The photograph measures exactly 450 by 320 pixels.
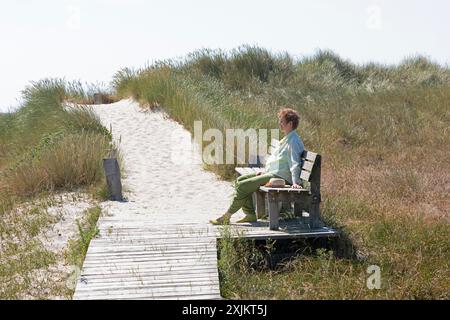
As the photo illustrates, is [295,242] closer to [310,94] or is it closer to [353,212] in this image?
[353,212]

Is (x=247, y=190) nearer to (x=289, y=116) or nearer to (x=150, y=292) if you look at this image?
(x=289, y=116)

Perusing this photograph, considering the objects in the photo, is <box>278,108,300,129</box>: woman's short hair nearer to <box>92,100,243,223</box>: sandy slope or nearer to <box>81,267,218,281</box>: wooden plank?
<box>92,100,243,223</box>: sandy slope

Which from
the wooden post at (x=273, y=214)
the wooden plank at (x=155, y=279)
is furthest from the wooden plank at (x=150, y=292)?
the wooden post at (x=273, y=214)

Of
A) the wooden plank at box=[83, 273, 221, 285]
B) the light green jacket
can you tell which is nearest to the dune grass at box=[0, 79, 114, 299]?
the wooden plank at box=[83, 273, 221, 285]

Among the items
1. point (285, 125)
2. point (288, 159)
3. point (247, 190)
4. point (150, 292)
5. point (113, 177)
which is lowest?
point (150, 292)

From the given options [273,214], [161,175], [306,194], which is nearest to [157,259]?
[273,214]

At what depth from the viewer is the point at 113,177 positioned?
360 inches

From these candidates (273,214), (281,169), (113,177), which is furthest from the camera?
(113,177)

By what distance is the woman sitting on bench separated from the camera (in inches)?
270

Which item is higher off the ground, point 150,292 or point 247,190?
point 247,190

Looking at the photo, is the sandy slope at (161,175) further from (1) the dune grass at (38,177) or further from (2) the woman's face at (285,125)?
(2) the woman's face at (285,125)

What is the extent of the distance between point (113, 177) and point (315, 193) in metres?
3.68

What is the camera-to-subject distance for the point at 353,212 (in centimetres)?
816
